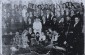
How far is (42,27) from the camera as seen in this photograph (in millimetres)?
880

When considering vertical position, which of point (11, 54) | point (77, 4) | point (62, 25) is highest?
point (77, 4)

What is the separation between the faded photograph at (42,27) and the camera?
2.88 ft

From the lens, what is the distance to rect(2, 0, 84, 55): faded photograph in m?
0.88

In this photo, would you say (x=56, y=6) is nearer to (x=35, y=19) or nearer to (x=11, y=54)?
(x=35, y=19)

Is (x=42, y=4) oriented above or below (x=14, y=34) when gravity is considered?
above

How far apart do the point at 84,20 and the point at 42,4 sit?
0.22 metres

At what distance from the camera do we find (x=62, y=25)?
34.8 inches

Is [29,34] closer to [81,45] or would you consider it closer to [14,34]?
[14,34]

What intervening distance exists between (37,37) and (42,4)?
0.17 m

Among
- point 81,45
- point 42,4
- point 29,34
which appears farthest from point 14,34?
point 81,45

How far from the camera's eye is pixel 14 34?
2.88 feet

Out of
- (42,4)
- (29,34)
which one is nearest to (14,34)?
(29,34)

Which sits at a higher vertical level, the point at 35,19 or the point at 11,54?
the point at 35,19

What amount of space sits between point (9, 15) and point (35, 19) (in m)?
0.13
